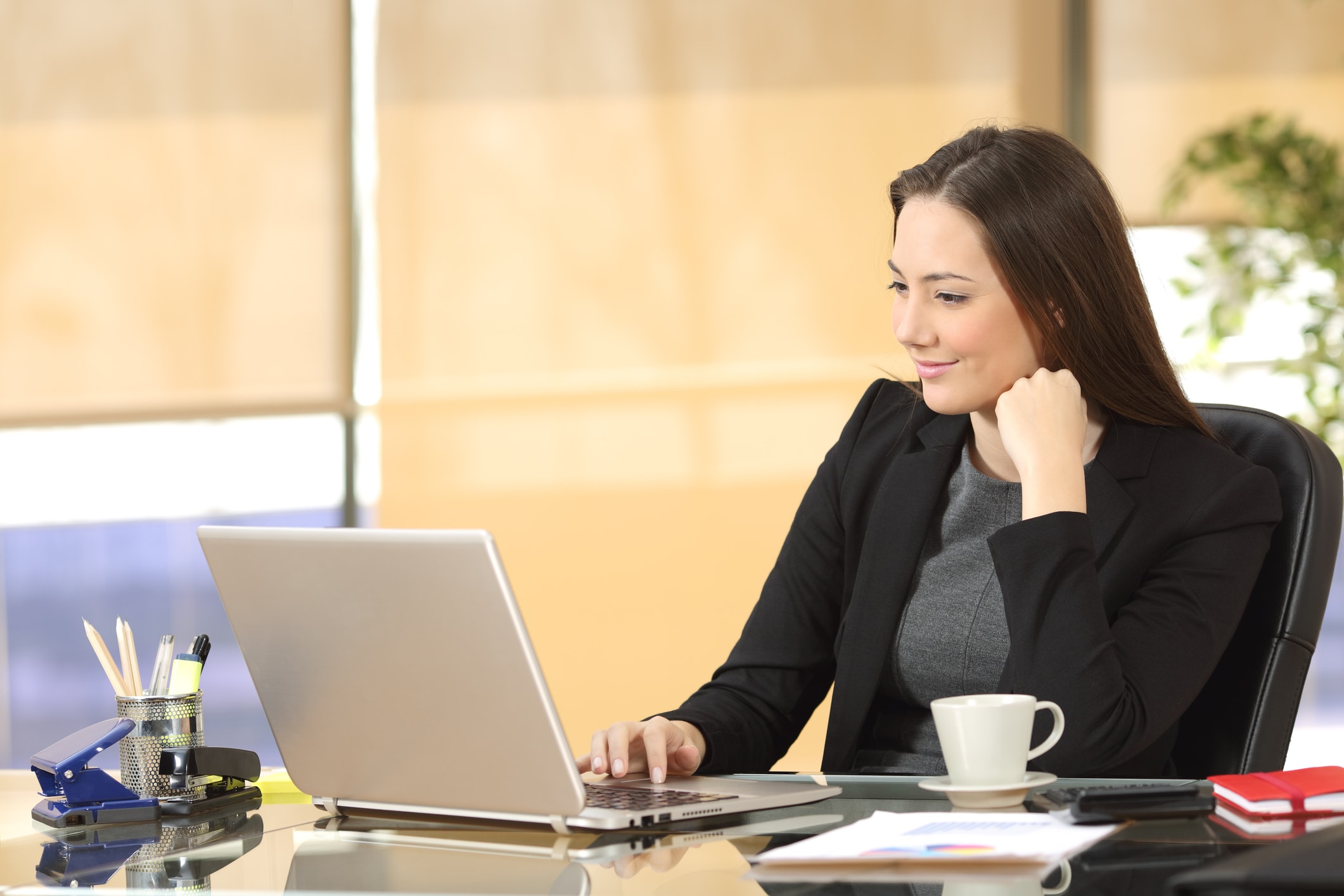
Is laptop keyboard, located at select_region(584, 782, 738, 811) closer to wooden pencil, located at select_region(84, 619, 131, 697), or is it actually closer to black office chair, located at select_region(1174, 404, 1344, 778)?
wooden pencil, located at select_region(84, 619, 131, 697)

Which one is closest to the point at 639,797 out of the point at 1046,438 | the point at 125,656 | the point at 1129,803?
the point at 1129,803

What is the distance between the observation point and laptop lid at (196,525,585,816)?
981 millimetres

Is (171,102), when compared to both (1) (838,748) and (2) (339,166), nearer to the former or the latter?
(2) (339,166)

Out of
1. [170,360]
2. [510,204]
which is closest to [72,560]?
[170,360]

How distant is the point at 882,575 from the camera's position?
1619mm

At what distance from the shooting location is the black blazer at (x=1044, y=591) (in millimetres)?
1335

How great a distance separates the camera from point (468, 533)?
3.13 ft

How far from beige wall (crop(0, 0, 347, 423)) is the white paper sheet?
2938mm

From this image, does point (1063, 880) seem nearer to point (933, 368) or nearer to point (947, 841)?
point (947, 841)

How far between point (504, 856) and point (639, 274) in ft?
9.11

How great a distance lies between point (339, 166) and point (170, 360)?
0.69 m

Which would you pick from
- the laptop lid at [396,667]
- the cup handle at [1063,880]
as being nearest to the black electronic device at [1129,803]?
the cup handle at [1063,880]

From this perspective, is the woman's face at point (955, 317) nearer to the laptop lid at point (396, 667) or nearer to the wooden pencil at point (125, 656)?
the laptop lid at point (396, 667)

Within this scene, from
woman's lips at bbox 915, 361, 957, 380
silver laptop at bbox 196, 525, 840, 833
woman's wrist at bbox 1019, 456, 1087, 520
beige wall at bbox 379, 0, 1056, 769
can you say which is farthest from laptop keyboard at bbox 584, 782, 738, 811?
beige wall at bbox 379, 0, 1056, 769
